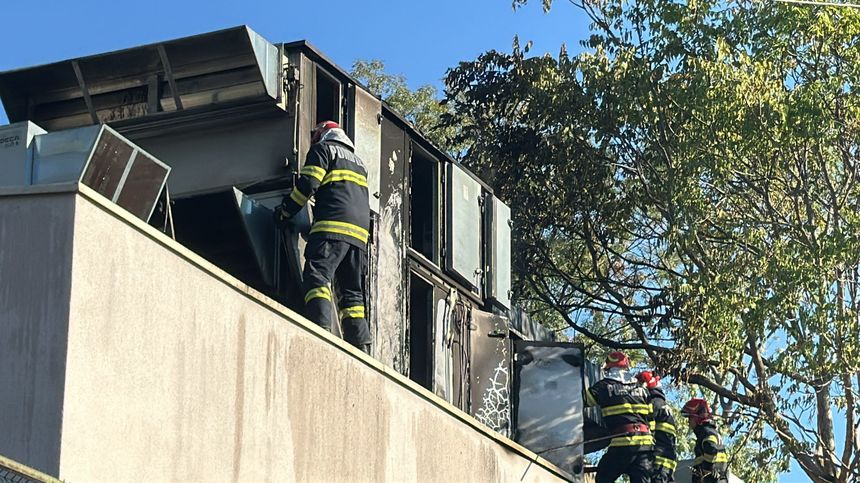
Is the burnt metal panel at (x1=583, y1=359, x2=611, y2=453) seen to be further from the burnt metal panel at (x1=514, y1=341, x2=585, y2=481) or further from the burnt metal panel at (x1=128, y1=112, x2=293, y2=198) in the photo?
the burnt metal panel at (x1=128, y1=112, x2=293, y2=198)

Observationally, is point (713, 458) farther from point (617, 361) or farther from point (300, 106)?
point (300, 106)

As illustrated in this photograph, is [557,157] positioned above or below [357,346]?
above

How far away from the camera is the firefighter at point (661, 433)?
43.7 feet

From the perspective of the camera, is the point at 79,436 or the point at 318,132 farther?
the point at 318,132

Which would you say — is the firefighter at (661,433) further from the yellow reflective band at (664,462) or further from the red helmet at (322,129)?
the red helmet at (322,129)

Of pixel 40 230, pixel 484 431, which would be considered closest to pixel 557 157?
pixel 484 431

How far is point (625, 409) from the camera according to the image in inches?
→ 501

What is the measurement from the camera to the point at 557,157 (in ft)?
63.7

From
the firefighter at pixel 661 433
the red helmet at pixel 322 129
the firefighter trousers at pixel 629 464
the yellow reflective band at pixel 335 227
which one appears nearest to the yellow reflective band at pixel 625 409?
the firefighter trousers at pixel 629 464

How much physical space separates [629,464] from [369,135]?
14.6 ft

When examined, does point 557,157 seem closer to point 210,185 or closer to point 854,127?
point 854,127

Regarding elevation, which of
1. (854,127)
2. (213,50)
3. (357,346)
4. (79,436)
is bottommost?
(79,436)

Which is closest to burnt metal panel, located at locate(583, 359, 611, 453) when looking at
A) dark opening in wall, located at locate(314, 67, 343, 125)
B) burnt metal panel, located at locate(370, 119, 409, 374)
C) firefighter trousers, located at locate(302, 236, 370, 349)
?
burnt metal panel, located at locate(370, 119, 409, 374)

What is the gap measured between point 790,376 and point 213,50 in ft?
28.6
